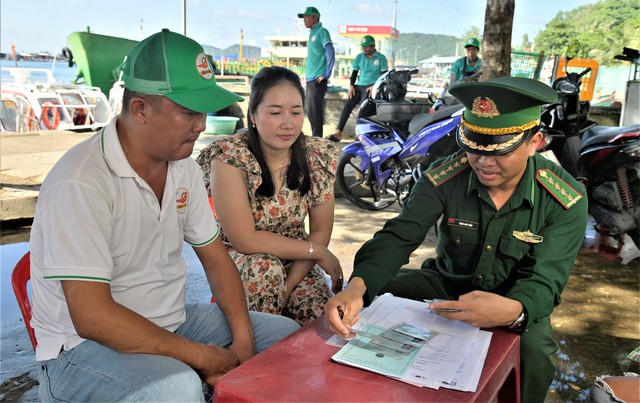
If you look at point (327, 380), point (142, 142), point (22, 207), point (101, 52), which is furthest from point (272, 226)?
point (101, 52)

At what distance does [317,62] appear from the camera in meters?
7.61

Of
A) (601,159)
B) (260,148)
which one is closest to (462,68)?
(601,159)

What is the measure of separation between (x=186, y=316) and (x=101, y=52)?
13.5 metres

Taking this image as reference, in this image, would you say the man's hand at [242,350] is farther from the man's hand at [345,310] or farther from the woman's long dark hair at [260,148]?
the woman's long dark hair at [260,148]

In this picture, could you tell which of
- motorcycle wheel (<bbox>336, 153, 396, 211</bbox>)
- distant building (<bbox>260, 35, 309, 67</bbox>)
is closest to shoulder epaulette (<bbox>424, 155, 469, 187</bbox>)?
motorcycle wheel (<bbox>336, 153, 396, 211</bbox>)

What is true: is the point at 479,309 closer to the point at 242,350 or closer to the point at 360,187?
the point at 242,350

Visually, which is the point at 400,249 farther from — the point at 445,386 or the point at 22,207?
the point at 22,207

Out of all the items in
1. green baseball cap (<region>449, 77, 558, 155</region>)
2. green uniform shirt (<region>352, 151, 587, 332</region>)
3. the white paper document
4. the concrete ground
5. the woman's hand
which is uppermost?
green baseball cap (<region>449, 77, 558, 155</region>)

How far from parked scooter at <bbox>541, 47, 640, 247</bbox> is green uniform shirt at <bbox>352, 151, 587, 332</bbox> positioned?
2.43m

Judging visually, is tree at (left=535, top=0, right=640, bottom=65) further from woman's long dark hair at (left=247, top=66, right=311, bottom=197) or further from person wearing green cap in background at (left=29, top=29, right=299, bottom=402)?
person wearing green cap in background at (left=29, top=29, right=299, bottom=402)

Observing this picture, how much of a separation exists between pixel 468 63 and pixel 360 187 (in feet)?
11.6

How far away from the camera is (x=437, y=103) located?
5.30 metres

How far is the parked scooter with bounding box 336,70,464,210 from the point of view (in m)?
4.55

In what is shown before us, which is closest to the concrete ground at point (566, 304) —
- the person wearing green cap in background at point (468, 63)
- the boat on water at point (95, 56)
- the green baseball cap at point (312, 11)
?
the green baseball cap at point (312, 11)
